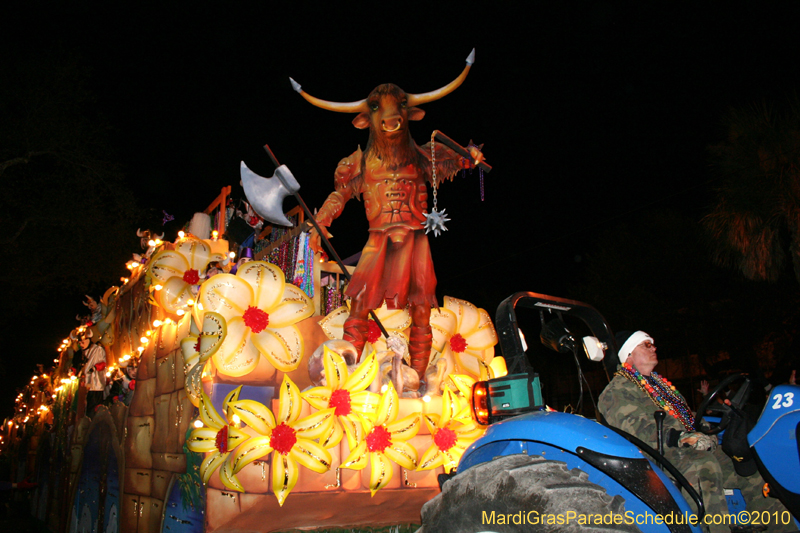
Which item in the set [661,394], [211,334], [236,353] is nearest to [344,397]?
[236,353]

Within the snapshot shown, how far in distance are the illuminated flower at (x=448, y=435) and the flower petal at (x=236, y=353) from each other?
1.84 metres

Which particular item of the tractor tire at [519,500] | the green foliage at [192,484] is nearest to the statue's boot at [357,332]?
the green foliage at [192,484]

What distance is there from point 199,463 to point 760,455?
4318mm

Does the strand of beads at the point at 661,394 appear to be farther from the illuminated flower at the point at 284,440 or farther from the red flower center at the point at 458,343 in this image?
the red flower center at the point at 458,343

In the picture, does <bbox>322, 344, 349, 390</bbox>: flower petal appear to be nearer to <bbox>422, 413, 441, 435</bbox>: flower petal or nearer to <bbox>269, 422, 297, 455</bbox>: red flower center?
<bbox>269, 422, 297, 455</bbox>: red flower center

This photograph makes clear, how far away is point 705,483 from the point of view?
2.93 m

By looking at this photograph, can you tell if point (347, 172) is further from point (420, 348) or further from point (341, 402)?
point (341, 402)

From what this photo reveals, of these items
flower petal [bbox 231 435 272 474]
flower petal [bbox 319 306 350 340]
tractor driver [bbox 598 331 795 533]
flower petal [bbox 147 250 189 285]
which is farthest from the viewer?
flower petal [bbox 147 250 189 285]

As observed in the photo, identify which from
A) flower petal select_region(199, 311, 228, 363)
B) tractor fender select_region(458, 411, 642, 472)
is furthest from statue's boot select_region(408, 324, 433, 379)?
tractor fender select_region(458, 411, 642, 472)

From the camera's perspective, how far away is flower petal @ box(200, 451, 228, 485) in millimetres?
4645

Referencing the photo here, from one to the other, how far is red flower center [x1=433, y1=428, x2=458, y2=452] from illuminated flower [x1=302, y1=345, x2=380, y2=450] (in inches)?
32.6

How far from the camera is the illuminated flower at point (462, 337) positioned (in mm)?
6348

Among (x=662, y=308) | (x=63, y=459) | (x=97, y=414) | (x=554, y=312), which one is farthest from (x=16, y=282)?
(x=662, y=308)

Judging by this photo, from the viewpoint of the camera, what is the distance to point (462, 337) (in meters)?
6.54
